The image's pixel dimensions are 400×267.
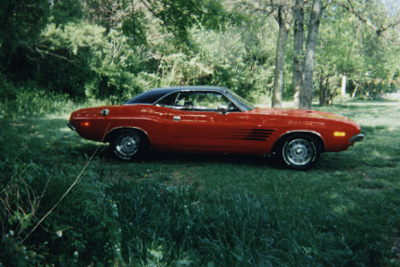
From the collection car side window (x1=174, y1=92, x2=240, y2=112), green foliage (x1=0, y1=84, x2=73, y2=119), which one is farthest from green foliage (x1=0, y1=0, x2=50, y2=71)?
green foliage (x1=0, y1=84, x2=73, y2=119)

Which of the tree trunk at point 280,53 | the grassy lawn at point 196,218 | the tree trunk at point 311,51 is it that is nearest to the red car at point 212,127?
the grassy lawn at point 196,218

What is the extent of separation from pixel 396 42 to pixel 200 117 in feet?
31.4

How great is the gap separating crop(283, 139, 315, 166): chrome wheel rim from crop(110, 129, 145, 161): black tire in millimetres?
2705

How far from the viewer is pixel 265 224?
3.37 metres

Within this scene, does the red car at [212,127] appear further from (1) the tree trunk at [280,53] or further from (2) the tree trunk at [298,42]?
(1) the tree trunk at [280,53]

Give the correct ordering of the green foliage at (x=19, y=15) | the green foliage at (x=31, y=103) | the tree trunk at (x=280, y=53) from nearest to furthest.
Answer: the green foliage at (x=19, y=15)
the green foliage at (x=31, y=103)
the tree trunk at (x=280, y=53)

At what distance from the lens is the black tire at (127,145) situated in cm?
623

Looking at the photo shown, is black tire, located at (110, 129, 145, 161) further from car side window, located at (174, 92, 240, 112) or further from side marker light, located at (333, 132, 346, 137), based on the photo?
side marker light, located at (333, 132, 346, 137)

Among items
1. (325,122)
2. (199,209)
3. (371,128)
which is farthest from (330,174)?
(371,128)

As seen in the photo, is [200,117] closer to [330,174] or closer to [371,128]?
[330,174]

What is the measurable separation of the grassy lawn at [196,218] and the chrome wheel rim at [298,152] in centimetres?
52

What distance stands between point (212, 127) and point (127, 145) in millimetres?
1717

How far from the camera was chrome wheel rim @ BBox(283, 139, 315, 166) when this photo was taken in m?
5.81

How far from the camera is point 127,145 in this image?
6.30 m
